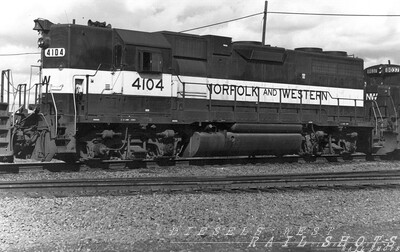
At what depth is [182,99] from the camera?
13367 mm

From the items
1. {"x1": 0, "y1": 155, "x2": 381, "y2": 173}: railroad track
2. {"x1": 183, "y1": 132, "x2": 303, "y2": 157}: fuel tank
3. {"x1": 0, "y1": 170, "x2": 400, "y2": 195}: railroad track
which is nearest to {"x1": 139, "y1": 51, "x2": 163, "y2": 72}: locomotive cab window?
{"x1": 183, "y1": 132, "x2": 303, "y2": 157}: fuel tank

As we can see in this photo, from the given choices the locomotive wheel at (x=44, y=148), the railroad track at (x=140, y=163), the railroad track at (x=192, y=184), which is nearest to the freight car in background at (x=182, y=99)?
the locomotive wheel at (x=44, y=148)

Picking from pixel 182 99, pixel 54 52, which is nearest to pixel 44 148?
pixel 54 52

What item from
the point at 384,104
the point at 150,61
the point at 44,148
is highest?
the point at 150,61

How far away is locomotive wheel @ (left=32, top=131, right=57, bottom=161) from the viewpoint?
1103 cm

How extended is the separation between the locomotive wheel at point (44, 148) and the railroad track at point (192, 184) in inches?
85.1

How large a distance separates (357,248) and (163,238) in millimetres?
2264

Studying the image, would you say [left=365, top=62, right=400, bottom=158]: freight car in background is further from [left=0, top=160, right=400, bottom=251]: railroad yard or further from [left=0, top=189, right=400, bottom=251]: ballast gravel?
[left=0, top=189, right=400, bottom=251]: ballast gravel

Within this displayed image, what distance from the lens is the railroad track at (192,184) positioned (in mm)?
8195

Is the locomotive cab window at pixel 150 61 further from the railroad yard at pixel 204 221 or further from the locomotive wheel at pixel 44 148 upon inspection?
the railroad yard at pixel 204 221

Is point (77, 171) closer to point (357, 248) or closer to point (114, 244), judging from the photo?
point (114, 244)

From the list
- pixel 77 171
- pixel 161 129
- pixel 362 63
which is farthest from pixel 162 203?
pixel 362 63

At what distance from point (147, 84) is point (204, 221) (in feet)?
23.8

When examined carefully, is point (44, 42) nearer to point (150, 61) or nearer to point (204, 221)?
point (150, 61)
